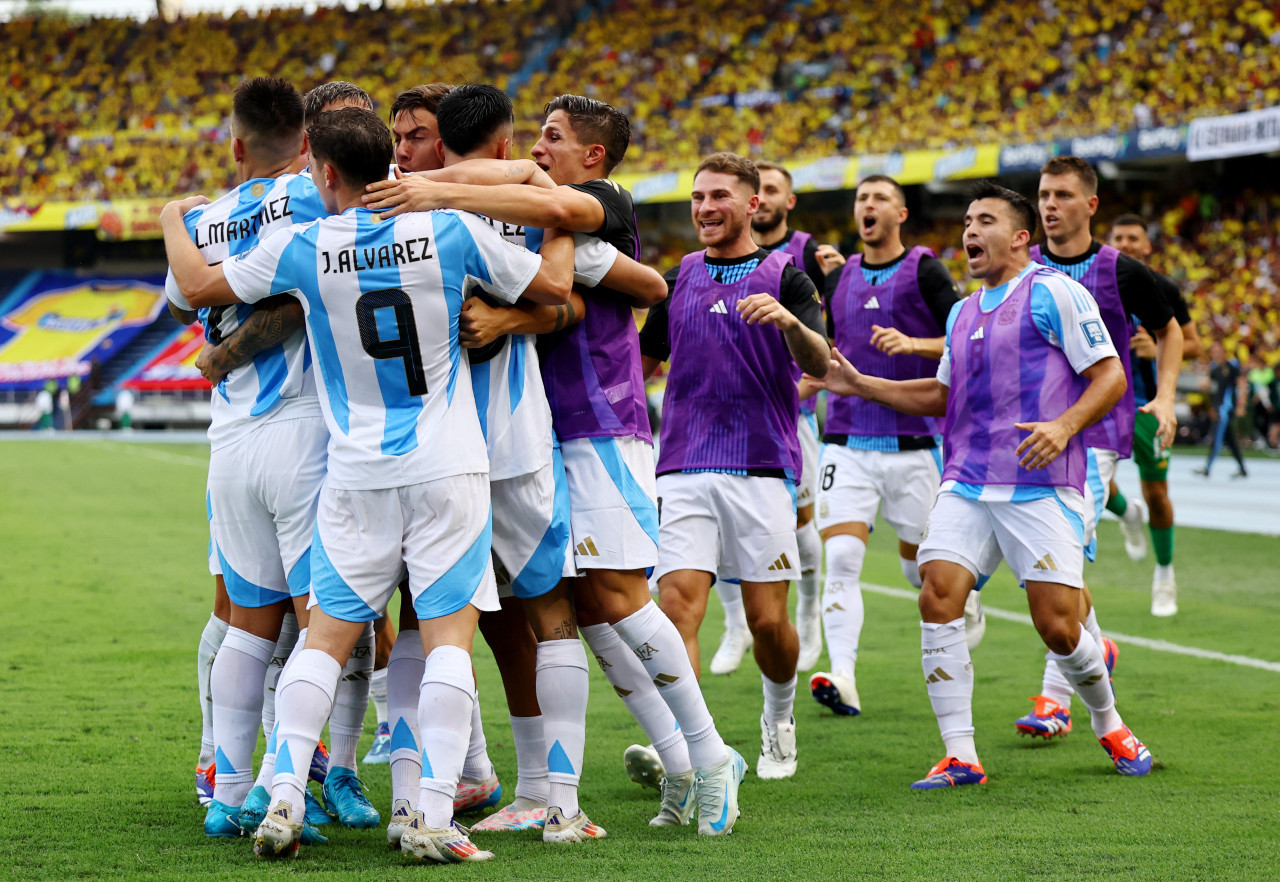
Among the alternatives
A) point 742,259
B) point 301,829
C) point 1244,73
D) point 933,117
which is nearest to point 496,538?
point 301,829

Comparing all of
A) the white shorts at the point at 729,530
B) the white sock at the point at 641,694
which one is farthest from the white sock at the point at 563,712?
the white shorts at the point at 729,530

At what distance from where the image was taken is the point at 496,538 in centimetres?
398

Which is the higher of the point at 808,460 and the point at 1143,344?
the point at 1143,344

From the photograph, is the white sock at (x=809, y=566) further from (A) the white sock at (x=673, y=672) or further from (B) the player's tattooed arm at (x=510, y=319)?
(B) the player's tattooed arm at (x=510, y=319)

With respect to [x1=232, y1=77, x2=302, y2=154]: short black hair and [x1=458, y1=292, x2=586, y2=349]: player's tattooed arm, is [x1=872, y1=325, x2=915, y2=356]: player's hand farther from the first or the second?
[x1=232, y1=77, x2=302, y2=154]: short black hair

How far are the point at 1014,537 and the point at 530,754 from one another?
1917 millimetres

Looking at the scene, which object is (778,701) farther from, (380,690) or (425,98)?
(425,98)

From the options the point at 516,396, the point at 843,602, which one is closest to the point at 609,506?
the point at 516,396

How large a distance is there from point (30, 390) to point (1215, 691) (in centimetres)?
3678

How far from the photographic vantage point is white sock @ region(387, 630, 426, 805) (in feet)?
12.0

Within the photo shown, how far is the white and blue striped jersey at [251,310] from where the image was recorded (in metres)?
3.89

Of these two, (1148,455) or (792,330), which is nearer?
(792,330)

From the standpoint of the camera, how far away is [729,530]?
4887 mm

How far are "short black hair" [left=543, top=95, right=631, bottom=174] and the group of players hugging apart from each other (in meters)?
0.01
